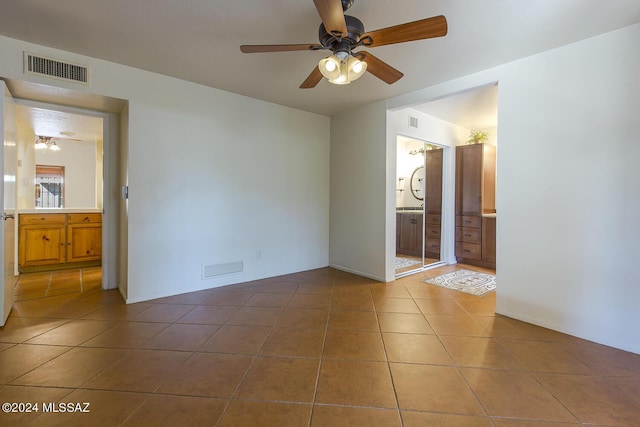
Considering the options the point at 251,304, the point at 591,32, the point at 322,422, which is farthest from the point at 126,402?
the point at 591,32

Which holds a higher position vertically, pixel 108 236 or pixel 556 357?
pixel 108 236


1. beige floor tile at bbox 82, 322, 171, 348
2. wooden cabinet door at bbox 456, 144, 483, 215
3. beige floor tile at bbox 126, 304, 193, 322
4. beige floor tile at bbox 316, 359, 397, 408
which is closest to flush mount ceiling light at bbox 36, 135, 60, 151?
beige floor tile at bbox 126, 304, 193, 322

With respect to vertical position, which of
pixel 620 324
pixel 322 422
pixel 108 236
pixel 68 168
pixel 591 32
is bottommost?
pixel 322 422

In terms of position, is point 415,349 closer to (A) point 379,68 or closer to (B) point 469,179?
(A) point 379,68

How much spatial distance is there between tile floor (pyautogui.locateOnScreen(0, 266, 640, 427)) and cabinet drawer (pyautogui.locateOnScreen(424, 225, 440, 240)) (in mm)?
2186

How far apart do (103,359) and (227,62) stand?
107 inches

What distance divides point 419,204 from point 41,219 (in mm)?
6275

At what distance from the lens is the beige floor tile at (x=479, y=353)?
194 centimetres

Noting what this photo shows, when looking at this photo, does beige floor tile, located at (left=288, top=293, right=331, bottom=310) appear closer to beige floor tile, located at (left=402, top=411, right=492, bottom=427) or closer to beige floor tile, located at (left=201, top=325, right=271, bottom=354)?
beige floor tile, located at (left=201, top=325, right=271, bottom=354)

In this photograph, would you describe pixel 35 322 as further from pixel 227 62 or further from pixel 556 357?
pixel 556 357

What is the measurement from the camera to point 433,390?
167cm

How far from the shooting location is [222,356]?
6.64ft

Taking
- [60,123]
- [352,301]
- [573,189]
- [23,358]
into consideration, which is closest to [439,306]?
[352,301]

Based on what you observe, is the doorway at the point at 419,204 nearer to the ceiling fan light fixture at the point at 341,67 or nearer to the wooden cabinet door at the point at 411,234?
the wooden cabinet door at the point at 411,234
